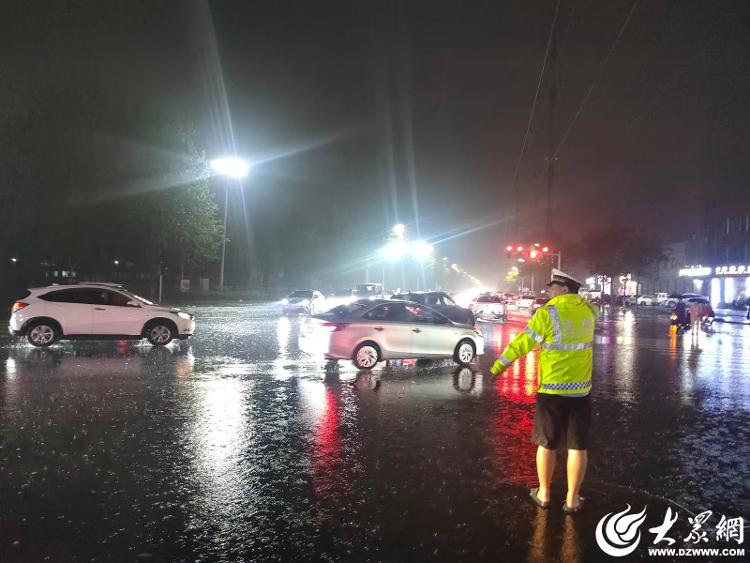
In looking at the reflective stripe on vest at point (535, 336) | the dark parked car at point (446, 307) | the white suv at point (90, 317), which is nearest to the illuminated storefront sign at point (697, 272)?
the dark parked car at point (446, 307)

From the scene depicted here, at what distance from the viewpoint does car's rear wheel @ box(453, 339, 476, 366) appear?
45.5 feet

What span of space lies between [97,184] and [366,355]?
80.2ft

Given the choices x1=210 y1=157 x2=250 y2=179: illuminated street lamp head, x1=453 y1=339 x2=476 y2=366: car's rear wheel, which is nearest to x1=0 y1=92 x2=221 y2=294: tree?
x1=210 y1=157 x2=250 y2=179: illuminated street lamp head

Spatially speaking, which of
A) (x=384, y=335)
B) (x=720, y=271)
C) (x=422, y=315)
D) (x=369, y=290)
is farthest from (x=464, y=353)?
(x=720, y=271)

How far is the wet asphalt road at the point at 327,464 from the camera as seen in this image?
4.32m

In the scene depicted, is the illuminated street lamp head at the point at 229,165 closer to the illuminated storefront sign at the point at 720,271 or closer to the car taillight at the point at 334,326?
the car taillight at the point at 334,326

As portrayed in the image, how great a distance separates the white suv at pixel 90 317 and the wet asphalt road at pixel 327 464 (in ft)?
11.8

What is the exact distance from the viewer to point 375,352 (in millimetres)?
12797

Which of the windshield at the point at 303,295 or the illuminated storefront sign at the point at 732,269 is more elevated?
the illuminated storefront sign at the point at 732,269

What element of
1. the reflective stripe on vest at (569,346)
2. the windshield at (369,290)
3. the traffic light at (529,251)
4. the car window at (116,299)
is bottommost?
the reflective stripe on vest at (569,346)

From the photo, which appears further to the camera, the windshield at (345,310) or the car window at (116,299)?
the car window at (116,299)

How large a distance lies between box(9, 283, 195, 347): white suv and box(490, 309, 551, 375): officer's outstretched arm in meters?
13.3

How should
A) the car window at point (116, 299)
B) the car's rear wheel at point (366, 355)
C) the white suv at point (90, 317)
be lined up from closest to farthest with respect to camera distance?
the car's rear wheel at point (366, 355)
the white suv at point (90, 317)
the car window at point (116, 299)

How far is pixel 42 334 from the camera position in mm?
15602
